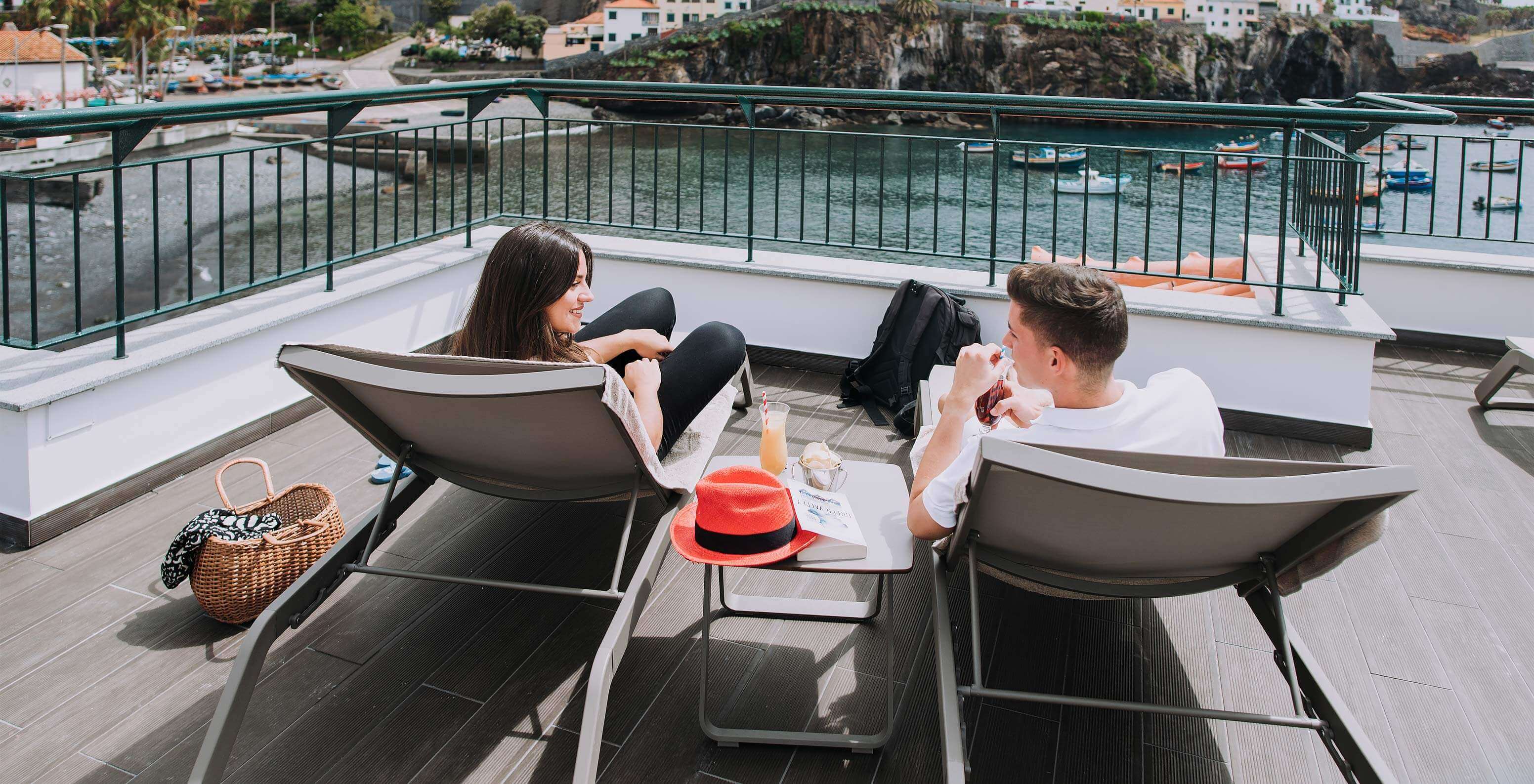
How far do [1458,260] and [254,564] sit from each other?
17.6 ft

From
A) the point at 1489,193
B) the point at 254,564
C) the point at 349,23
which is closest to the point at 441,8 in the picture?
the point at 349,23

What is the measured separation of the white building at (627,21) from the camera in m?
69.3

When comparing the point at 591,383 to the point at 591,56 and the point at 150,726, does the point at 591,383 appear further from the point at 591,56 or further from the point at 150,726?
the point at 591,56

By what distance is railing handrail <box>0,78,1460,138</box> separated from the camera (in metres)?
2.84

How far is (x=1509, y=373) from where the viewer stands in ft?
13.2

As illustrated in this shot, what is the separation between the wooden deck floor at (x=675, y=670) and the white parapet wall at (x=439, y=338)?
0.23 metres

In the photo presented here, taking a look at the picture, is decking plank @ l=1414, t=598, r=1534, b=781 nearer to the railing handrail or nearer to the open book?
the open book

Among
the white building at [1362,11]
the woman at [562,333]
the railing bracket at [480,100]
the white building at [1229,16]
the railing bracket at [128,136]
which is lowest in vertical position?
the woman at [562,333]

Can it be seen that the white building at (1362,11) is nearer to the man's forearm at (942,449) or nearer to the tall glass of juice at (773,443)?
the tall glass of juice at (773,443)

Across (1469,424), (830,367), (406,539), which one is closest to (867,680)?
(406,539)

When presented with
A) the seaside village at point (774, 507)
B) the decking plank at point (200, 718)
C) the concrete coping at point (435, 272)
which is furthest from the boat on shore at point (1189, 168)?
the decking plank at point (200, 718)

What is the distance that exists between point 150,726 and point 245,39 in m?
95.6

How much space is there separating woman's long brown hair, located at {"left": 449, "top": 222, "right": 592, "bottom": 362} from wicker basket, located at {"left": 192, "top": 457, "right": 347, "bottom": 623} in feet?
1.98

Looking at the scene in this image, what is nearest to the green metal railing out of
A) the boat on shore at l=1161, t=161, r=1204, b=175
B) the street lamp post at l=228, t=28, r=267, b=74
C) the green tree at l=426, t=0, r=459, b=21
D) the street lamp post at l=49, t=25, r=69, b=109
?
the boat on shore at l=1161, t=161, r=1204, b=175
